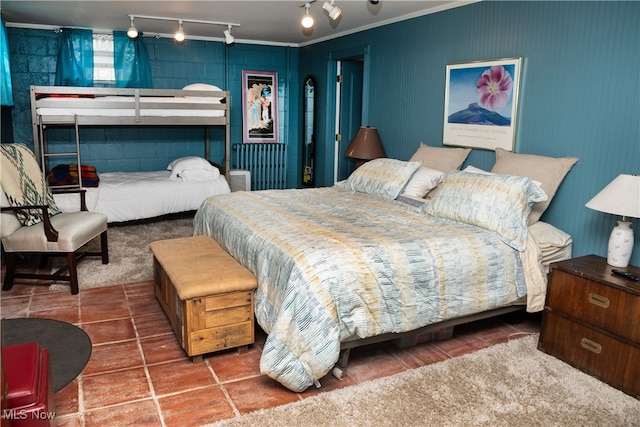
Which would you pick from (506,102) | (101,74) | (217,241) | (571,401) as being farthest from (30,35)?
(571,401)

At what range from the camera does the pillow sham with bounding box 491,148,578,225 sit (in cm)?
330

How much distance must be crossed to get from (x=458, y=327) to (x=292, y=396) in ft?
4.35

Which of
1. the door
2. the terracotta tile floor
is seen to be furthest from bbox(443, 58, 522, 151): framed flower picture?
the door

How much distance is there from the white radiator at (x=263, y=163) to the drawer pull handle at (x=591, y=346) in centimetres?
511

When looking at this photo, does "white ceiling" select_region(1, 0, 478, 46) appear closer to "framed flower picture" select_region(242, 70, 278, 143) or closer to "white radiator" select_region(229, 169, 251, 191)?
"framed flower picture" select_region(242, 70, 278, 143)

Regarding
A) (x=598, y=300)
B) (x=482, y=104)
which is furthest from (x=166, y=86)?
(x=598, y=300)

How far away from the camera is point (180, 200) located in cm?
Answer: 567

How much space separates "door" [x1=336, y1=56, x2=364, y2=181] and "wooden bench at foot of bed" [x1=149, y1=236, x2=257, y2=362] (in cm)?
370

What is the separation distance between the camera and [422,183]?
397 cm

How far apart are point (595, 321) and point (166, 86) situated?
562 cm

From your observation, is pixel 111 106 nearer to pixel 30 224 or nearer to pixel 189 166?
pixel 189 166

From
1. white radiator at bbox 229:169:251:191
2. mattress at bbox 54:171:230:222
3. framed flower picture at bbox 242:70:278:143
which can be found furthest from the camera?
framed flower picture at bbox 242:70:278:143

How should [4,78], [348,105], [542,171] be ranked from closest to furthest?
1. [542,171]
2. [4,78]
3. [348,105]

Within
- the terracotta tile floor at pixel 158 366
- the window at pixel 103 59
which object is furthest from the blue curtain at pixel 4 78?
the terracotta tile floor at pixel 158 366
